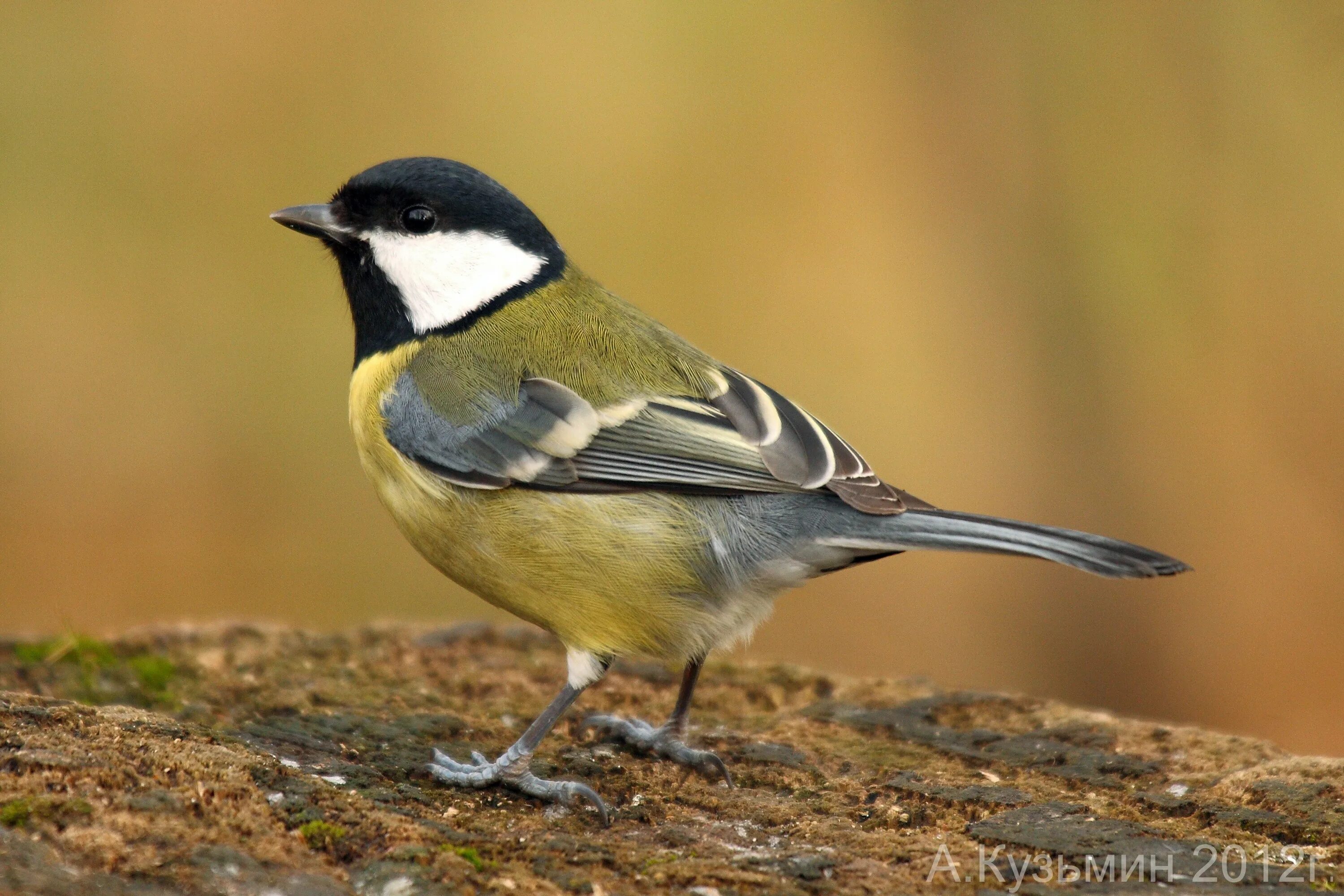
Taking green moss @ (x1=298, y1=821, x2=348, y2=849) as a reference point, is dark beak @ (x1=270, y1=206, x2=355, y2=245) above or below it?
above

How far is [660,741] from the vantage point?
3877 mm

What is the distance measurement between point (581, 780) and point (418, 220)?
1928 millimetres

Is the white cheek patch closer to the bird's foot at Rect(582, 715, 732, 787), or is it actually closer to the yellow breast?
the yellow breast

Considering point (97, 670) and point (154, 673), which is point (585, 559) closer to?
point (154, 673)

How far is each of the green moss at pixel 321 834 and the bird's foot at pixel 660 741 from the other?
1.33 m

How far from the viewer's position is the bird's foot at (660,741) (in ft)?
12.3

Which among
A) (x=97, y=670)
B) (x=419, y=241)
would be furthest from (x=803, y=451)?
(x=97, y=670)

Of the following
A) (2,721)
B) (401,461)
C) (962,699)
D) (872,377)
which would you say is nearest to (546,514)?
(401,461)

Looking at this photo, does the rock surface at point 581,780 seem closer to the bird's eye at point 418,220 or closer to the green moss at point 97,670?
the green moss at point 97,670

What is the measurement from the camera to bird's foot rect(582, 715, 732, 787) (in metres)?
3.75

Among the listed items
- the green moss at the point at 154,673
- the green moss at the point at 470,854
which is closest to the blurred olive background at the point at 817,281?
the green moss at the point at 154,673

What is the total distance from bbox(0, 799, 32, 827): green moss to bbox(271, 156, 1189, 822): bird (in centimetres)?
113

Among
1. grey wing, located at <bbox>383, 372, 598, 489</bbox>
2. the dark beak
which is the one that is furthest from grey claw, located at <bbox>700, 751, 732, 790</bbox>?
the dark beak

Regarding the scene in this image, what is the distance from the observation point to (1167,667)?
7.05 metres
